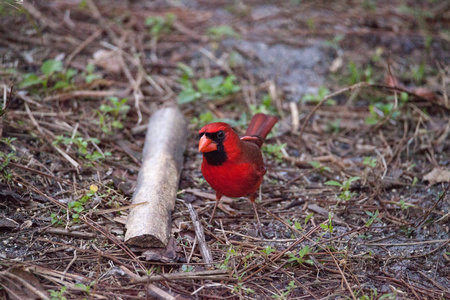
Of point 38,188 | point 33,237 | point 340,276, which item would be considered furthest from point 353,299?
point 38,188

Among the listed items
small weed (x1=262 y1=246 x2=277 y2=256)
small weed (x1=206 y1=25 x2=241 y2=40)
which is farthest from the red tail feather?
small weed (x1=206 y1=25 x2=241 y2=40)

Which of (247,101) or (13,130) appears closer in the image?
(13,130)

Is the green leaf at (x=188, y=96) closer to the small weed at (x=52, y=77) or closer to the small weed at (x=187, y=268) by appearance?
the small weed at (x=52, y=77)

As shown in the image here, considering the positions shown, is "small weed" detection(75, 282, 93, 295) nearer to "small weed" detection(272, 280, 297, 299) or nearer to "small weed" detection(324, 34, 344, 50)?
→ "small weed" detection(272, 280, 297, 299)

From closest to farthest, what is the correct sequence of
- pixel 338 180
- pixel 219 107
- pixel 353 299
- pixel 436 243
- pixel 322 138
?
pixel 353 299 < pixel 436 243 < pixel 338 180 < pixel 322 138 < pixel 219 107

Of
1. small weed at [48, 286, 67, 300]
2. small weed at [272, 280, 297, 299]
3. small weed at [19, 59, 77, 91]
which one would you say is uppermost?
small weed at [19, 59, 77, 91]

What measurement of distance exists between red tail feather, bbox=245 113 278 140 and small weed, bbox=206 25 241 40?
2443mm

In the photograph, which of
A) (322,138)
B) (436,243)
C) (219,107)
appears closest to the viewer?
(436,243)

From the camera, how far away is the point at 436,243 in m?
3.45

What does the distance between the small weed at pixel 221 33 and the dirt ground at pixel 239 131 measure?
3 centimetres

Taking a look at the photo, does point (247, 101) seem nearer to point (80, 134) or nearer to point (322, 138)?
point (322, 138)

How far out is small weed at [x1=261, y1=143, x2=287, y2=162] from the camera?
4524 millimetres

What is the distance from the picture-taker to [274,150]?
14.9 feet

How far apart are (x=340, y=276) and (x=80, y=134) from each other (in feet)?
8.85
